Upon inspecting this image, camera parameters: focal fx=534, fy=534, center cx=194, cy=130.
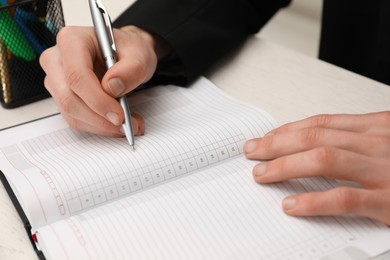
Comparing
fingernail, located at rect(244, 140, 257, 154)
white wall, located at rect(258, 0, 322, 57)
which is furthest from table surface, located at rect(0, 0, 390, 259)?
white wall, located at rect(258, 0, 322, 57)

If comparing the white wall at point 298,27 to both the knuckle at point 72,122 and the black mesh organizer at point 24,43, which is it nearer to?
the black mesh organizer at point 24,43

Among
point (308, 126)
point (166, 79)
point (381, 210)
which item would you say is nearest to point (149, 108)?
point (166, 79)

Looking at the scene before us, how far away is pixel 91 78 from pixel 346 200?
33 centimetres

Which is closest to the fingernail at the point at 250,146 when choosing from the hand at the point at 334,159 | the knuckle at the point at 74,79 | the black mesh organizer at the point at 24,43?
the hand at the point at 334,159

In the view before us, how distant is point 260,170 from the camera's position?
58 centimetres

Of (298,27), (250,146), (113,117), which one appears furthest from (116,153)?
(298,27)

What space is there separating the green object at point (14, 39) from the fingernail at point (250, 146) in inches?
13.9

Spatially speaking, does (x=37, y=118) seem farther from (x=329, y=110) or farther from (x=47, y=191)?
(x=329, y=110)

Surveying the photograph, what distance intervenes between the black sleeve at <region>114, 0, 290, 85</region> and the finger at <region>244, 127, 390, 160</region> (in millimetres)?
235

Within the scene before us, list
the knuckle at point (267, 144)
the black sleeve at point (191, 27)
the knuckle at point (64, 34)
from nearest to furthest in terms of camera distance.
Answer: the knuckle at point (267, 144) < the knuckle at point (64, 34) < the black sleeve at point (191, 27)

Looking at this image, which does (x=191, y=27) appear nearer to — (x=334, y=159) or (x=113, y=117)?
(x=113, y=117)

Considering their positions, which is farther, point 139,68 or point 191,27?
point 191,27

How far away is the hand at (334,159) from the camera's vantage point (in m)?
0.54

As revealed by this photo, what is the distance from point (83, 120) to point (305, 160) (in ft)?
0.90
